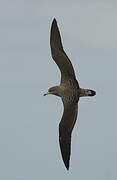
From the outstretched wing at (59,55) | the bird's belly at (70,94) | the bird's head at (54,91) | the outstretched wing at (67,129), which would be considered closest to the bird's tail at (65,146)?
the outstretched wing at (67,129)

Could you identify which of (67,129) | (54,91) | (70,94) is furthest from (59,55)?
(67,129)

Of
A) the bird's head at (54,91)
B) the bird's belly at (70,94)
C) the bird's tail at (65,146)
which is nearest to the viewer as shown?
the bird's belly at (70,94)

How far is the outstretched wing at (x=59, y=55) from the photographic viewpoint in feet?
45.2

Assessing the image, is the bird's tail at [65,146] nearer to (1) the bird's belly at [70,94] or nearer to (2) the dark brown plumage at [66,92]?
(2) the dark brown plumage at [66,92]

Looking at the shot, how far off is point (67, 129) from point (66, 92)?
4.45 feet

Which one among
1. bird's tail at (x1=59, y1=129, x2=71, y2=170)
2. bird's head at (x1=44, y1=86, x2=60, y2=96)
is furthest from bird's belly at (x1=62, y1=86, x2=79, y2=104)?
bird's tail at (x1=59, y1=129, x2=71, y2=170)

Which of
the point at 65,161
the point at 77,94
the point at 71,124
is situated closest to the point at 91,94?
the point at 77,94

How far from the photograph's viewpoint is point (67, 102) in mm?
14023

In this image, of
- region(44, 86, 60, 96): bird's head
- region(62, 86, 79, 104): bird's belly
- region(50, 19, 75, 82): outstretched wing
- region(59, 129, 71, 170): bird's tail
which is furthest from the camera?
region(44, 86, 60, 96): bird's head

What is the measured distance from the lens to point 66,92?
14031mm

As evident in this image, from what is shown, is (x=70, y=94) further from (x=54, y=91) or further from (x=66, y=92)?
(x=54, y=91)

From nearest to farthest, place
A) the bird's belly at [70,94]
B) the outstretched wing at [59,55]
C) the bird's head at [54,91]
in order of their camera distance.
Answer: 1. the bird's belly at [70,94]
2. the outstretched wing at [59,55]
3. the bird's head at [54,91]

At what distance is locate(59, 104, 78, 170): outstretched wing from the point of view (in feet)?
46.3

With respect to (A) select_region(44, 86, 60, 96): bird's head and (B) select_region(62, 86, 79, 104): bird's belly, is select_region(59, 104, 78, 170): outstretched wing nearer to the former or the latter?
(B) select_region(62, 86, 79, 104): bird's belly
